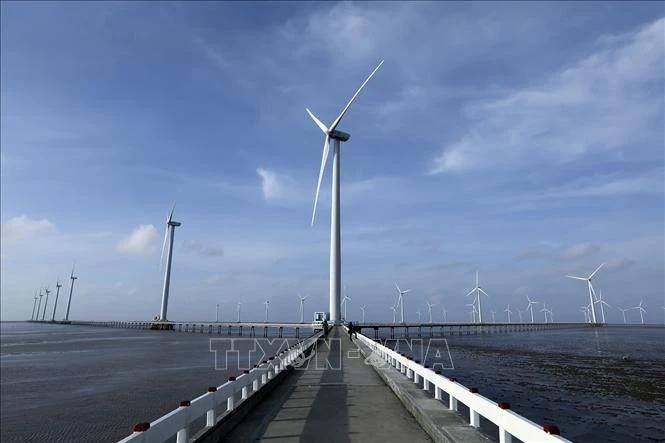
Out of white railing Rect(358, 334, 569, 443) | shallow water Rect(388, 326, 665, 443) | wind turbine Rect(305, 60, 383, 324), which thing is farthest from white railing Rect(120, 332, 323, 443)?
wind turbine Rect(305, 60, 383, 324)

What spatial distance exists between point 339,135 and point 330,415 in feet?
223

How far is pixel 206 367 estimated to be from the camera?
3925cm

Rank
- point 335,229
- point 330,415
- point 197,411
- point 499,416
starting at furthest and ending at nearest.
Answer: point 335,229, point 330,415, point 197,411, point 499,416

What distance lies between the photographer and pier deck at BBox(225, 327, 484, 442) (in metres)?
9.44

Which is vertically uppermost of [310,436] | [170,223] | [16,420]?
[170,223]

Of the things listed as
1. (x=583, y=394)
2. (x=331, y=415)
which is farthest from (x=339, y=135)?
(x=331, y=415)

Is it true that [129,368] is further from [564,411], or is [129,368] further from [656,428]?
[656,428]

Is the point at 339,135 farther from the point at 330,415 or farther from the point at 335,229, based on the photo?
the point at 330,415

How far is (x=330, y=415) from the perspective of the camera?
1129 centimetres

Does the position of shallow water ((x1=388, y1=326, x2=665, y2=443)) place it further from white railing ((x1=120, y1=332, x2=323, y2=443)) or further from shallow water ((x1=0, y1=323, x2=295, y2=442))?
shallow water ((x1=0, y1=323, x2=295, y2=442))

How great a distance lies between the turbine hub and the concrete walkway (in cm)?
6203

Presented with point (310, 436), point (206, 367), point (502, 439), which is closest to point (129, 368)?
point (206, 367)

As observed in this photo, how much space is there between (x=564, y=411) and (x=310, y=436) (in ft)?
54.2

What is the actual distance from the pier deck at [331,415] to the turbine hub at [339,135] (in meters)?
62.1
